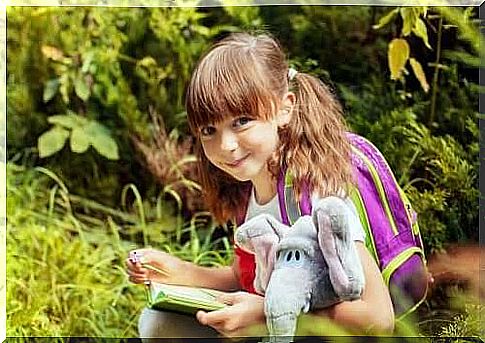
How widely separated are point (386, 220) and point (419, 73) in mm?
297

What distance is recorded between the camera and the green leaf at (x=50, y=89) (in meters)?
1.86

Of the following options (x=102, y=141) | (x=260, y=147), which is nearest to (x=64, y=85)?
(x=102, y=141)

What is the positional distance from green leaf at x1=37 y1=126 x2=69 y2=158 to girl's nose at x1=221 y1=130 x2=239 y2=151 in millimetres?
358

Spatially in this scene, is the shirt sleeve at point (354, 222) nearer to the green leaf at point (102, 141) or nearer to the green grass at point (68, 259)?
the green grass at point (68, 259)

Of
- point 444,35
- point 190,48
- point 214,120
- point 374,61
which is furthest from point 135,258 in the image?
point 444,35

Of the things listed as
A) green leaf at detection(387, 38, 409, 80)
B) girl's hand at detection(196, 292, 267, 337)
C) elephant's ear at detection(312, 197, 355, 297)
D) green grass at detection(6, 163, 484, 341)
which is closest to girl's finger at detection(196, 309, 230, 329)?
girl's hand at detection(196, 292, 267, 337)

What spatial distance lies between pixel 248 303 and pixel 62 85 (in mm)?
586

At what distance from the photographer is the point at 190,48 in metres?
1.82

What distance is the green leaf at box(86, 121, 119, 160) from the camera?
1851mm

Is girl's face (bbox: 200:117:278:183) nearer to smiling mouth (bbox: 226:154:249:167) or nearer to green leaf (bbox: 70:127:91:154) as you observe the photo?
smiling mouth (bbox: 226:154:249:167)

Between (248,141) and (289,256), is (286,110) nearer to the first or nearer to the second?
(248,141)

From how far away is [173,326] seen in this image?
5.69ft

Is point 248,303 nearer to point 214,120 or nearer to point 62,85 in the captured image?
point 214,120

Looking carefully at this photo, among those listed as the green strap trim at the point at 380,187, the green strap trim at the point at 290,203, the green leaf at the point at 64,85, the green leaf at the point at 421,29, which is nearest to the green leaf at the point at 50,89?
the green leaf at the point at 64,85
